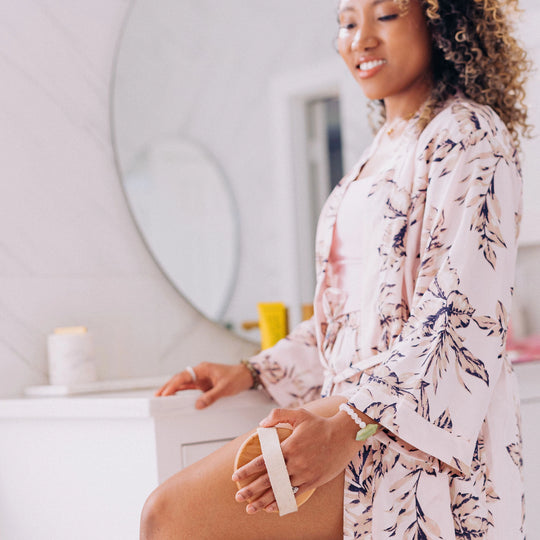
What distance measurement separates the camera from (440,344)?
39.0 inches

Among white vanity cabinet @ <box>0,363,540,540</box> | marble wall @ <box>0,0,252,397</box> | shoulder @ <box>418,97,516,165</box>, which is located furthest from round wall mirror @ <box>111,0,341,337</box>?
shoulder @ <box>418,97,516,165</box>

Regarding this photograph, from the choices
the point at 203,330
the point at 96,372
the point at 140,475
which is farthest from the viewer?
the point at 203,330

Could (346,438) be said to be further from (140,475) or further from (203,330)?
(203,330)

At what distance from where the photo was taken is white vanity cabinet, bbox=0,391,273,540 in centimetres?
124

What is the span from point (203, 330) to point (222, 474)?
31.3 inches

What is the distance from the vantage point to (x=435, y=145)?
43.7 inches

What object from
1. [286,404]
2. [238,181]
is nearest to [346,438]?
[286,404]

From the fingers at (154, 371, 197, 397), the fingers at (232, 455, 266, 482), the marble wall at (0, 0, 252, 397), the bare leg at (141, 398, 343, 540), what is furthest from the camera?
the marble wall at (0, 0, 252, 397)

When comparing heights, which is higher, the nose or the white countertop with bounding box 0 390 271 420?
the nose

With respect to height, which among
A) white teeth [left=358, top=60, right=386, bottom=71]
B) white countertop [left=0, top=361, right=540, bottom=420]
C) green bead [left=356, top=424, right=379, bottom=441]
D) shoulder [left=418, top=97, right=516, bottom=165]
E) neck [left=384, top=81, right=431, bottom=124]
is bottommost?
white countertop [left=0, top=361, right=540, bottom=420]

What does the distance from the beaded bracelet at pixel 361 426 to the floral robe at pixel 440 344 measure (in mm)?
10

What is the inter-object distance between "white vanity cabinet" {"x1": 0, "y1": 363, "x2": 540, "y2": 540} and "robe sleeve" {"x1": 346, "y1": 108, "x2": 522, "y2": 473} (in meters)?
0.32

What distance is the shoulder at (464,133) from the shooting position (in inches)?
42.4

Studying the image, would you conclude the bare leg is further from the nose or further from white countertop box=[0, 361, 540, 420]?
the nose
